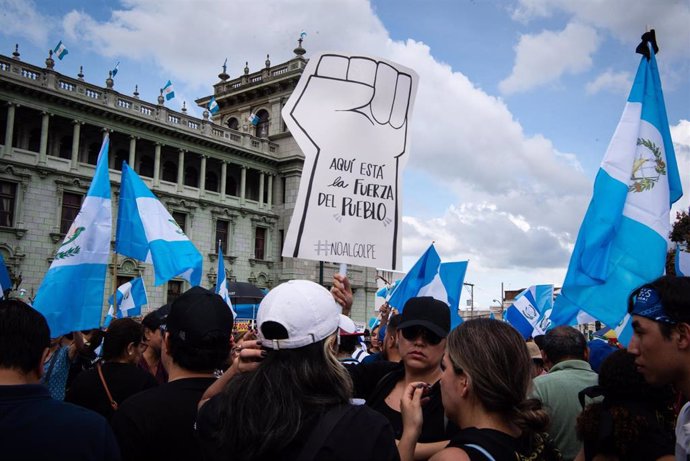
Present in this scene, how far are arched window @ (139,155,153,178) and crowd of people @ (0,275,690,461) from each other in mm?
30098

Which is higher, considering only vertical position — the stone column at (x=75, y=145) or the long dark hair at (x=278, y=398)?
the stone column at (x=75, y=145)

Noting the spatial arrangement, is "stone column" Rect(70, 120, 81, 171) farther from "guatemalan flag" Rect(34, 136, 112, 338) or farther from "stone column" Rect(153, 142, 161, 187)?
"guatemalan flag" Rect(34, 136, 112, 338)

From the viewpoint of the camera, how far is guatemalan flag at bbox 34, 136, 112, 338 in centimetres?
563

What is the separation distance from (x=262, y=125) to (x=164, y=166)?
8.64 metres

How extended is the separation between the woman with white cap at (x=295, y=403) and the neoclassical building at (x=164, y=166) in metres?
25.5

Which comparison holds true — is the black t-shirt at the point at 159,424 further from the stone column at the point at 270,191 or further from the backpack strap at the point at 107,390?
the stone column at the point at 270,191

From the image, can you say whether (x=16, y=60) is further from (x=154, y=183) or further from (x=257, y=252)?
(x=257, y=252)

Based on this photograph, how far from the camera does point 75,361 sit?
5.30 metres

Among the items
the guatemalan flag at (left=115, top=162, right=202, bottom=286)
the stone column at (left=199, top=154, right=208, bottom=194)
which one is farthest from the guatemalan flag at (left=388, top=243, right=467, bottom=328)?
the stone column at (left=199, top=154, right=208, bottom=194)

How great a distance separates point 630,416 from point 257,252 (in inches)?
1319

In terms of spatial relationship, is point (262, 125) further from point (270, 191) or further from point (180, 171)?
point (180, 171)

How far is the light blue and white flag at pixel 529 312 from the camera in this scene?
978 centimetres

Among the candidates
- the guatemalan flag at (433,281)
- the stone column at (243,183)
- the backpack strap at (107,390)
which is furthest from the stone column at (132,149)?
the backpack strap at (107,390)

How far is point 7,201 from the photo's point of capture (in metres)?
24.8
